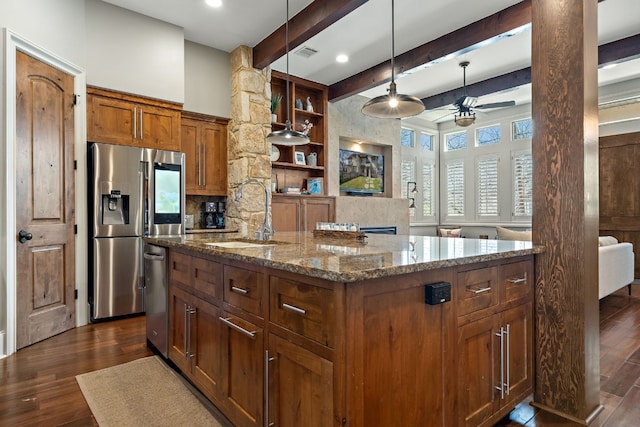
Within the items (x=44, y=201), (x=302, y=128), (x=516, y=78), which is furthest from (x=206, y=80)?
(x=516, y=78)

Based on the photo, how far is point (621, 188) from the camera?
5.94m

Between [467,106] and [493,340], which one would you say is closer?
[493,340]

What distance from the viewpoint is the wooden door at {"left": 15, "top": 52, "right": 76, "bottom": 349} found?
2984 millimetres

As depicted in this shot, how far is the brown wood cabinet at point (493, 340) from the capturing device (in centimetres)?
163

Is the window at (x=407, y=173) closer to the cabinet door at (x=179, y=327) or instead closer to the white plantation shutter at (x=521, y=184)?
the white plantation shutter at (x=521, y=184)

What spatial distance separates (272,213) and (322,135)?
177cm

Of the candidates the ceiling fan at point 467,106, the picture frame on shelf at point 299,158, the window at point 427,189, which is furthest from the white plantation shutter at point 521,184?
the picture frame on shelf at point 299,158

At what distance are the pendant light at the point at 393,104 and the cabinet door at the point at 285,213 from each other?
9.70 feet

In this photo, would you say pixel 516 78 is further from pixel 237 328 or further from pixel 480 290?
pixel 237 328

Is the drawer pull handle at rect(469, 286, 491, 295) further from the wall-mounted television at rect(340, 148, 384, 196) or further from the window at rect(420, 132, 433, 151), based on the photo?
the window at rect(420, 132, 433, 151)

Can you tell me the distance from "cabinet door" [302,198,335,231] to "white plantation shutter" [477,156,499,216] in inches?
151

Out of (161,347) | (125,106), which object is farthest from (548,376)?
(125,106)

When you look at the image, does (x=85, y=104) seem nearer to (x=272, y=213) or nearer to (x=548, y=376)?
(x=272, y=213)

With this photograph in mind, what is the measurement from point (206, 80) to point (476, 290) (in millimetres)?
4408
